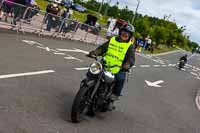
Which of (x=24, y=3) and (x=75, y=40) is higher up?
(x=24, y=3)

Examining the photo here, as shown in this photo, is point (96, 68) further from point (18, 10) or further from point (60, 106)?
point (18, 10)

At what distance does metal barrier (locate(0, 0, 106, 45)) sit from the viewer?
2106cm

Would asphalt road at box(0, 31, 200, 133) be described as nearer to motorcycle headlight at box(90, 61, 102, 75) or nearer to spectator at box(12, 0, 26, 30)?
motorcycle headlight at box(90, 61, 102, 75)

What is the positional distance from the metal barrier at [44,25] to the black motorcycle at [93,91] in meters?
12.0

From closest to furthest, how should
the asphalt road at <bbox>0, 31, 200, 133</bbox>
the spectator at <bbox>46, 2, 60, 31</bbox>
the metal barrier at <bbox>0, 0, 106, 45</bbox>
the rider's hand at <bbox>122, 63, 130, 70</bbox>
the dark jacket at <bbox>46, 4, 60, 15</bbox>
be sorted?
the asphalt road at <bbox>0, 31, 200, 133</bbox>
the rider's hand at <bbox>122, 63, 130, 70</bbox>
the metal barrier at <bbox>0, 0, 106, 45</bbox>
the spectator at <bbox>46, 2, 60, 31</bbox>
the dark jacket at <bbox>46, 4, 60, 15</bbox>

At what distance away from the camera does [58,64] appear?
1532 centimetres

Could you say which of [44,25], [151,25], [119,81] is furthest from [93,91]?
[151,25]

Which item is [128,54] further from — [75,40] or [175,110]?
[75,40]

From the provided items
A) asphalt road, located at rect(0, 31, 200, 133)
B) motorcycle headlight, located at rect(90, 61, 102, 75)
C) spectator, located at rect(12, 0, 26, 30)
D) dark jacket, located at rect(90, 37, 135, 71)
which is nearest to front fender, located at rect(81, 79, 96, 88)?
motorcycle headlight, located at rect(90, 61, 102, 75)

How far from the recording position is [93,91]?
8.11m

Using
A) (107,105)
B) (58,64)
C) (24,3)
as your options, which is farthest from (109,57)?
(24,3)

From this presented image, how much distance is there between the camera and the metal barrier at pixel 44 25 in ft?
69.1

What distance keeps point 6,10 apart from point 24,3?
2022 mm

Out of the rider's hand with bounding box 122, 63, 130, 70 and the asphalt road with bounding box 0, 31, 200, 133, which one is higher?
the rider's hand with bounding box 122, 63, 130, 70
